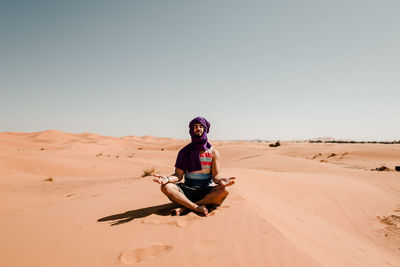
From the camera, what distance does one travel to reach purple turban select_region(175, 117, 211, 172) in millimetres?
3574

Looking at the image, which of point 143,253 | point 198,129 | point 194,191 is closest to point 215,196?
point 194,191

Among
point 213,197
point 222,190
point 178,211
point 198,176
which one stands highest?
point 198,176

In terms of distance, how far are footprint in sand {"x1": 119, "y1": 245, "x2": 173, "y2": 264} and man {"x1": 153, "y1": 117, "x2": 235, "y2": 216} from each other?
0.91 metres

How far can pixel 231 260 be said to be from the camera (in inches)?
87.8

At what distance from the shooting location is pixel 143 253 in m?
2.42

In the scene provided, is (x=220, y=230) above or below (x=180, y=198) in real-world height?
below

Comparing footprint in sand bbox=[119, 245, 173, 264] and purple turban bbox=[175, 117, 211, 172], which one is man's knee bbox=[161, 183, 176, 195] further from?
footprint in sand bbox=[119, 245, 173, 264]

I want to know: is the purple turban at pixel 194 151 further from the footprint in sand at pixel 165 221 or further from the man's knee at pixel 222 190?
the footprint in sand at pixel 165 221

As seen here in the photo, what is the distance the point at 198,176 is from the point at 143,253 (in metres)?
1.49

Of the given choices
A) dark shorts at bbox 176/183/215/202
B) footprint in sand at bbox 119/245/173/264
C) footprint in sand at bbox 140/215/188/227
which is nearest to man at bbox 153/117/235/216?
dark shorts at bbox 176/183/215/202

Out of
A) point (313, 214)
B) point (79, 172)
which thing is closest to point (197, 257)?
point (313, 214)

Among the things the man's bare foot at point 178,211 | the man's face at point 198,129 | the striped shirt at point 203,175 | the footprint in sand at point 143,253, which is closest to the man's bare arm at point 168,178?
the striped shirt at point 203,175

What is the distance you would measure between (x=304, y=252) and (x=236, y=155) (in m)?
17.7

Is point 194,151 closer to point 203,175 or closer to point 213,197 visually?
point 203,175
